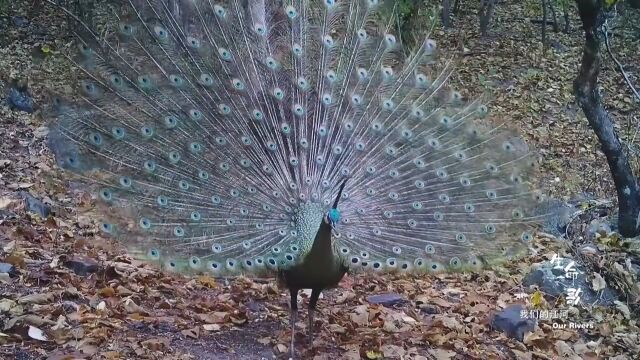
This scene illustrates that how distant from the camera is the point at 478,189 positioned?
500cm

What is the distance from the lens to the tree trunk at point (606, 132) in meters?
5.99

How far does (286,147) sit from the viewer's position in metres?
5.01

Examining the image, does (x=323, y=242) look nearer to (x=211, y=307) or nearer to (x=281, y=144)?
(x=281, y=144)

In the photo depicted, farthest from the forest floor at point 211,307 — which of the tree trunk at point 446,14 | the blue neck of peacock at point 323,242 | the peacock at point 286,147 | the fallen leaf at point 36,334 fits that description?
the tree trunk at point 446,14

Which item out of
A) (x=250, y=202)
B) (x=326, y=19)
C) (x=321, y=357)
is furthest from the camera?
(x=326, y=19)

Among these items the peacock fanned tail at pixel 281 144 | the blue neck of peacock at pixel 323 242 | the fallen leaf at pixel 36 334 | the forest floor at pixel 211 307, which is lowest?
the fallen leaf at pixel 36 334

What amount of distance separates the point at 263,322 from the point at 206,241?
2.58ft

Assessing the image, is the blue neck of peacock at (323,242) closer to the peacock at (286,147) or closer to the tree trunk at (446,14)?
the peacock at (286,147)

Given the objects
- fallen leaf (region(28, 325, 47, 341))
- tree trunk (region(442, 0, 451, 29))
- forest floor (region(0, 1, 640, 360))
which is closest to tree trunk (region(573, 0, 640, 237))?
forest floor (region(0, 1, 640, 360))

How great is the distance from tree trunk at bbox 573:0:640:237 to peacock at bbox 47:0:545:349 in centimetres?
131

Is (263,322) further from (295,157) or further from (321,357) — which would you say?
(295,157)

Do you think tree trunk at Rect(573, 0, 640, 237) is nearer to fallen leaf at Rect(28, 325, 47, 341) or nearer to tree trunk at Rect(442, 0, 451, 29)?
fallen leaf at Rect(28, 325, 47, 341)

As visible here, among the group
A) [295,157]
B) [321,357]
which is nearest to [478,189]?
[295,157]

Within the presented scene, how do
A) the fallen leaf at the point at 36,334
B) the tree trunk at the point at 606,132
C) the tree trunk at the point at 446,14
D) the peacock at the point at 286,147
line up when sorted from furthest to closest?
the tree trunk at the point at 446,14 < the tree trunk at the point at 606,132 < the peacock at the point at 286,147 < the fallen leaf at the point at 36,334
